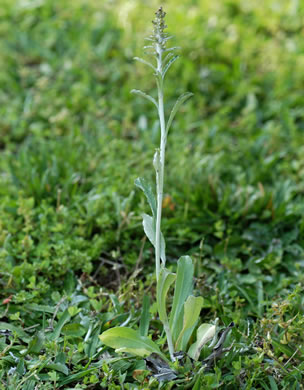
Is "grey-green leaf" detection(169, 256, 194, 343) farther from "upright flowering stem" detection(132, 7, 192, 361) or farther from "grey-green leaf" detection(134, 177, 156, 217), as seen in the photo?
"grey-green leaf" detection(134, 177, 156, 217)

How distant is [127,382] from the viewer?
79.9 inches

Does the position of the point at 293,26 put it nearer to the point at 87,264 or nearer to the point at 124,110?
the point at 124,110

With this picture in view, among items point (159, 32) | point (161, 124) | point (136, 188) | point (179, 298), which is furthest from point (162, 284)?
point (136, 188)

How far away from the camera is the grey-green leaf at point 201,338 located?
1.95 m

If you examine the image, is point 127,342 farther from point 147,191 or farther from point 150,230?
point 147,191

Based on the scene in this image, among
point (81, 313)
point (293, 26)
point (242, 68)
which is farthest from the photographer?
point (293, 26)

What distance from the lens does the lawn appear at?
2117 mm

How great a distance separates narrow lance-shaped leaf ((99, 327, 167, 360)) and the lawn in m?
0.10

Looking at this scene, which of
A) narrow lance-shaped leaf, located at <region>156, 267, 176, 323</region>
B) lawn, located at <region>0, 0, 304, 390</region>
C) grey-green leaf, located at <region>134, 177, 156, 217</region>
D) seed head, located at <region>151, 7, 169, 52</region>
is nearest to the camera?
seed head, located at <region>151, 7, 169, 52</region>

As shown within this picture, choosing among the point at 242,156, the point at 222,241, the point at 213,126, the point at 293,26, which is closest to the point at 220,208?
the point at 222,241

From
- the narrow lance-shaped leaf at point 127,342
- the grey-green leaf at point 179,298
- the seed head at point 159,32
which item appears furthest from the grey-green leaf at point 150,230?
the seed head at point 159,32

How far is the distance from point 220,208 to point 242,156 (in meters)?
0.75

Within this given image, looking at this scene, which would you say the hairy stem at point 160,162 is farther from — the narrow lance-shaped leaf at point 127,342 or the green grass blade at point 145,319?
the green grass blade at point 145,319

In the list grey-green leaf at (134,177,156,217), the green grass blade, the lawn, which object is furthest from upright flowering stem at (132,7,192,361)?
the lawn
